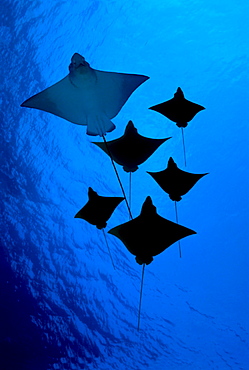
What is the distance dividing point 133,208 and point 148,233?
23.4 ft

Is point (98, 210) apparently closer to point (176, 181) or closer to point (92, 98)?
point (176, 181)

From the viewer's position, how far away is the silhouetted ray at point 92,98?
4.88 metres

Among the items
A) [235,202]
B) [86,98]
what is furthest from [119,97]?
[235,202]

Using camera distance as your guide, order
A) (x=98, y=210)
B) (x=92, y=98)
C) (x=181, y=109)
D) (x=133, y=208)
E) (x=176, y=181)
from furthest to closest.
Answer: (x=133, y=208)
(x=181, y=109)
(x=92, y=98)
(x=176, y=181)
(x=98, y=210)

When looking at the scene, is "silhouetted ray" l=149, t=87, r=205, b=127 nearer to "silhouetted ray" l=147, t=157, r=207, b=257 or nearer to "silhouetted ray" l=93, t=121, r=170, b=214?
"silhouetted ray" l=93, t=121, r=170, b=214

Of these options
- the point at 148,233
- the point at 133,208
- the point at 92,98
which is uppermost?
the point at 133,208

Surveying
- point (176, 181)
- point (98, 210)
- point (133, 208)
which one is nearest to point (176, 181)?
point (176, 181)

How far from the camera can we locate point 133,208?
11.0 m

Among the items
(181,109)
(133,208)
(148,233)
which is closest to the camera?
(148,233)

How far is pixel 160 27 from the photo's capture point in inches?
416

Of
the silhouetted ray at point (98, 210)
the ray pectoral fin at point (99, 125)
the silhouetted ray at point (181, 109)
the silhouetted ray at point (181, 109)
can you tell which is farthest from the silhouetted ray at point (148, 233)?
the silhouetted ray at point (181, 109)

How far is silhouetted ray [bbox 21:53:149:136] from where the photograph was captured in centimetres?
488

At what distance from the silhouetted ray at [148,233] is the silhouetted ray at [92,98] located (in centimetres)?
157

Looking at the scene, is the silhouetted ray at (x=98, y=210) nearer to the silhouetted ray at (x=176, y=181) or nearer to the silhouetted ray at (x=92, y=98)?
the silhouetted ray at (x=176, y=181)
